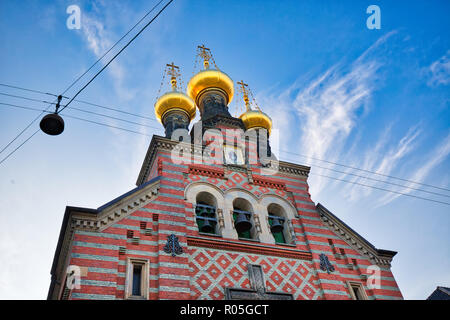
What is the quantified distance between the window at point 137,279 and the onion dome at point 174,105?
499 inches

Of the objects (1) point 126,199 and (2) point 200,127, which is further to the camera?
(2) point 200,127

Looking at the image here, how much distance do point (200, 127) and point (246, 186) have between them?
168 inches

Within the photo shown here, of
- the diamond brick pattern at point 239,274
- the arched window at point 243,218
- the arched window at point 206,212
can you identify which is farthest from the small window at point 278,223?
the arched window at point 206,212

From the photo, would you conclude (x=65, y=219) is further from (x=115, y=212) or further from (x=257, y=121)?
(x=257, y=121)

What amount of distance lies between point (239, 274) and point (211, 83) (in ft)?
40.5

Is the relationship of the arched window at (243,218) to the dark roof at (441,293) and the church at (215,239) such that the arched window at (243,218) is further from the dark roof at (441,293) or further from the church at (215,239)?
the dark roof at (441,293)

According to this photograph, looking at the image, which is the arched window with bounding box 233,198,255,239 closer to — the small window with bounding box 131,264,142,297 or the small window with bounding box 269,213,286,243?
the small window with bounding box 269,213,286,243

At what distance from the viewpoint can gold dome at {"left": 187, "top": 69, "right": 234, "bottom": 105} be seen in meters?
22.1

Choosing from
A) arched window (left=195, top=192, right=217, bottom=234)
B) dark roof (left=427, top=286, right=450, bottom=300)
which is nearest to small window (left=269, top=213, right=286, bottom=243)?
arched window (left=195, top=192, right=217, bottom=234)

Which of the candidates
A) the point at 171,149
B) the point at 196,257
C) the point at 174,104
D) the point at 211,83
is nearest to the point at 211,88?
the point at 211,83

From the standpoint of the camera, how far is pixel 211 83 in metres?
22.0

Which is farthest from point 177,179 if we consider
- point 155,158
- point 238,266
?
point 238,266

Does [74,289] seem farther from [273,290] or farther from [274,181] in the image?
[274,181]
